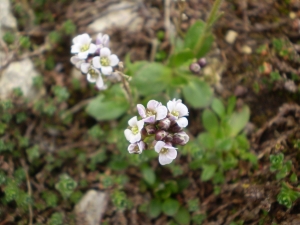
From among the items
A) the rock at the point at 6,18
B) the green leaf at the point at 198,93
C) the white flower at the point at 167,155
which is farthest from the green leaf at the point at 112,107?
the rock at the point at 6,18

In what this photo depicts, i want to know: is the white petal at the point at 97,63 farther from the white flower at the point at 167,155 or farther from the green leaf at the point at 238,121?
the green leaf at the point at 238,121

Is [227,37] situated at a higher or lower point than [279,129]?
higher

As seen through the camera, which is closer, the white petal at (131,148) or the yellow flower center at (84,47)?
the white petal at (131,148)

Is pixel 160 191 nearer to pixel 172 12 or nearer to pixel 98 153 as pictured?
pixel 98 153

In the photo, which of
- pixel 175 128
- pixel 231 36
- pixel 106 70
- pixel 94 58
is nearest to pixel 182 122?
pixel 175 128

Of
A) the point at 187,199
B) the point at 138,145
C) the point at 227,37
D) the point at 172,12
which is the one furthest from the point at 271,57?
the point at 138,145
